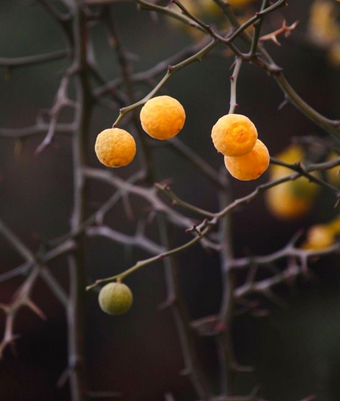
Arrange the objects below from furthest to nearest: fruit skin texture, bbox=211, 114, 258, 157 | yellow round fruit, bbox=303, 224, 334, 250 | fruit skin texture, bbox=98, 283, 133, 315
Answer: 1. yellow round fruit, bbox=303, 224, 334, 250
2. fruit skin texture, bbox=98, 283, 133, 315
3. fruit skin texture, bbox=211, 114, 258, 157

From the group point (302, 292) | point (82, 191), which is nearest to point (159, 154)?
point (302, 292)

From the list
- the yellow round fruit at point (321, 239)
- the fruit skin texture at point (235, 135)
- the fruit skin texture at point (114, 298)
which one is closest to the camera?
the fruit skin texture at point (235, 135)

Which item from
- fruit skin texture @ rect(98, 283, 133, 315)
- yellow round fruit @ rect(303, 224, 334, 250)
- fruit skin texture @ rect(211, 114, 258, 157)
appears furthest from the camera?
yellow round fruit @ rect(303, 224, 334, 250)

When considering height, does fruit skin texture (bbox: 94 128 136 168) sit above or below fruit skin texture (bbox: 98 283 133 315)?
above

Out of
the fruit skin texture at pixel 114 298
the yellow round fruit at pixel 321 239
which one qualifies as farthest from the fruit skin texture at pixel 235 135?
the yellow round fruit at pixel 321 239

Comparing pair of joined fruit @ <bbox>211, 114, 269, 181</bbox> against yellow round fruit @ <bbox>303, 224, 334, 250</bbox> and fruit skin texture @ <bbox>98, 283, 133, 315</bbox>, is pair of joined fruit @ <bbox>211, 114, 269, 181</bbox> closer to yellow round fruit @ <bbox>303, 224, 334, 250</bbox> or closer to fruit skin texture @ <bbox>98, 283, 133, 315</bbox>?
fruit skin texture @ <bbox>98, 283, 133, 315</bbox>

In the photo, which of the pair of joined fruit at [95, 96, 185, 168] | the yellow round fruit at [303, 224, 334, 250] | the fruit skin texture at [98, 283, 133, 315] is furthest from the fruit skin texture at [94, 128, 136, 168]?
the yellow round fruit at [303, 224, 334, 250]

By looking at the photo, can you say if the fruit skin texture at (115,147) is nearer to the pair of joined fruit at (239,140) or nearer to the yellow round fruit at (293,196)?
the pair of joined fruit at (239,140)

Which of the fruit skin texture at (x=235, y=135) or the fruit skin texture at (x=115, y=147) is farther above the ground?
the fruit skin texture at (x=115, y=147)

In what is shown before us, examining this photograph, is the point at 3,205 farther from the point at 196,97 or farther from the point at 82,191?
the point at 82,191
